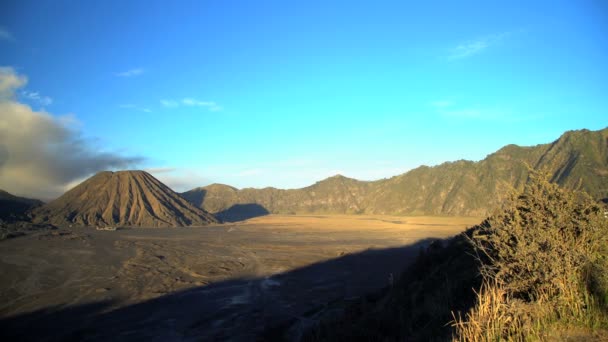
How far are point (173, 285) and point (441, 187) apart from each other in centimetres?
10877

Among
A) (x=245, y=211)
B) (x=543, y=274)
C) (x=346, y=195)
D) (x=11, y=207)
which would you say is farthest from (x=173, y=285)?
(x=346, y=195)

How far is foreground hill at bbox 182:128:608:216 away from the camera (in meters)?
79.3

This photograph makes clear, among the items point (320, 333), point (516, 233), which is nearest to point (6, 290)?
point (320, 333)

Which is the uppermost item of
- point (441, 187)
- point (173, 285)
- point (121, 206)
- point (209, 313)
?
point (441, 187)

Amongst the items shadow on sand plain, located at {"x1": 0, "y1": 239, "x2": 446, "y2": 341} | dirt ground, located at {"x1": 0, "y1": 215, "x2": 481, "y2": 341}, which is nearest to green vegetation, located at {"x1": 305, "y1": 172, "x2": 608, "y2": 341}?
shadow on sand plain, located at {"x1": 0, "y1": 239, "x2": 446, "y2": 341}

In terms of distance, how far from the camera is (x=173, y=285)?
2631 centimetres

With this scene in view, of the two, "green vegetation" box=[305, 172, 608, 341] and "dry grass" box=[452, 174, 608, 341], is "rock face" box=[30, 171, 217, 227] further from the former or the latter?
"dry grass" box=[452, 174, 608, 341]

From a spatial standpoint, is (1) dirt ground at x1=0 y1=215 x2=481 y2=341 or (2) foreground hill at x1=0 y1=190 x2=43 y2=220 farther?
(2) foreground hill at x1=0 y1=190 x2=43 y2=220

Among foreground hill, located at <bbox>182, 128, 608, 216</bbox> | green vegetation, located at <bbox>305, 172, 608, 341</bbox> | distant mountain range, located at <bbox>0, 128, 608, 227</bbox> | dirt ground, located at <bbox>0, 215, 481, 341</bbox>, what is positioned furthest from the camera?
foreground hill, located at <bbox>182, 128, 608, 216</bbox>

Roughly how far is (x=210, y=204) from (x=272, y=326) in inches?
5390

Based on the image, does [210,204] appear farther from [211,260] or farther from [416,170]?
[211,260]

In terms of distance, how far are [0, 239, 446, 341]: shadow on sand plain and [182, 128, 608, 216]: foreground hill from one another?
3862 centimetres

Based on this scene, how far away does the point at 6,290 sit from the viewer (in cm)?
2441

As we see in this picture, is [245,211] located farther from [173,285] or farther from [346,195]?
[173,285]
